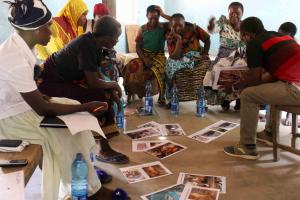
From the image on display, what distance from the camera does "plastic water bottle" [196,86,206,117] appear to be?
4.16 m

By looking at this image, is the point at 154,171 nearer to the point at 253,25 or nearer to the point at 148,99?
the point at 253,25

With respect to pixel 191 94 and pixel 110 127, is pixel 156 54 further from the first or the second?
pixel 110 127

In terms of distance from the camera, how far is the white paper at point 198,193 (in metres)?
2.27

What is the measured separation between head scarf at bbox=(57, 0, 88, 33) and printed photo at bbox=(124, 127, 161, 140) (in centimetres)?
140

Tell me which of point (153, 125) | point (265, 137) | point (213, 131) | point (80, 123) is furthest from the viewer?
point (153, 125)

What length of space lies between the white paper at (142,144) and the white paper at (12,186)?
176 cm

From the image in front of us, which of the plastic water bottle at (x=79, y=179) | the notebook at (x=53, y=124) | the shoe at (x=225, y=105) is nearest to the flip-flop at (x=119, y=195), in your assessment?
the plastic water bottle at (x=79, y=179)

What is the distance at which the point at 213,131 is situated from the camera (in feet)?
11.9

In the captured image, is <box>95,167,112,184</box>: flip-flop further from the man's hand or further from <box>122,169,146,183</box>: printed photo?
the man's hand

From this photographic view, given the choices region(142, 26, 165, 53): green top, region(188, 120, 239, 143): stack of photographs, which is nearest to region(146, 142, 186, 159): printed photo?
region(188, 120, 239, 143): stack of photographs

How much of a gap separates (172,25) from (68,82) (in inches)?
79.5

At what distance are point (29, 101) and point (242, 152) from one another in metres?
1.93

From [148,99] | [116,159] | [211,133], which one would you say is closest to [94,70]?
[116,159]

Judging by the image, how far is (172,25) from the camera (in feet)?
14.1
